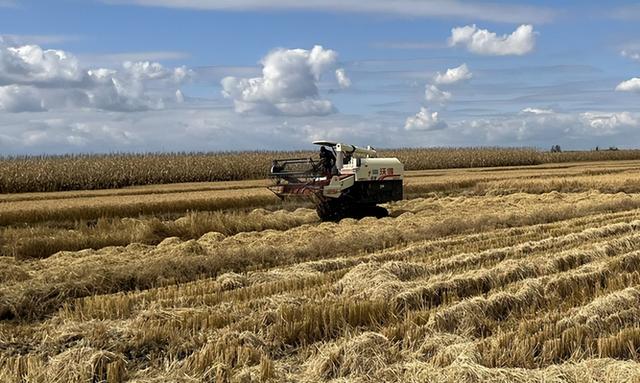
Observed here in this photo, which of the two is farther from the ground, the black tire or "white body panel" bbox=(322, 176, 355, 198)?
"white body panel" bbox=(322, 176, 355, 198)

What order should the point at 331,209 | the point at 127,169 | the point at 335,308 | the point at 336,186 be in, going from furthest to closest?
the point at 127,169 → the point at 331,209 → the point at 336,186 → the point at 335,308

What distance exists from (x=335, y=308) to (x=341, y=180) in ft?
38.1

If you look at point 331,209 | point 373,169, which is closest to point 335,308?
point 331,209

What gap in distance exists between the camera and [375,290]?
339 inches

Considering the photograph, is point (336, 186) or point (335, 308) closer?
point (335, 308)

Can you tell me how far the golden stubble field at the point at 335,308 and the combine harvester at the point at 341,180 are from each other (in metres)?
2.96

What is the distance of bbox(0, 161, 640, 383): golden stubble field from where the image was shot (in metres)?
5.91

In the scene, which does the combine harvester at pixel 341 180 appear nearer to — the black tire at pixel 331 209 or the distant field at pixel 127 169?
the black tire at pixel 331 209

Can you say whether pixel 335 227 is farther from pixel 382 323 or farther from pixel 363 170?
pixel 382 323

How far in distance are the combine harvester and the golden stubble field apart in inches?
116

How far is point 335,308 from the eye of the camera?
7492mm

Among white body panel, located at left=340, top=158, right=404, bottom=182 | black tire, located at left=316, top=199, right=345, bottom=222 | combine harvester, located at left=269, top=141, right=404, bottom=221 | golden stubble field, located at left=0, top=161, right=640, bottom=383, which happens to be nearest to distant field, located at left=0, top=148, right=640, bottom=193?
combine harvester, located at left=269, top=141, right=404, bottom=221

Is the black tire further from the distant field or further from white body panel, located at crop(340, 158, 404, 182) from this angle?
the distant field

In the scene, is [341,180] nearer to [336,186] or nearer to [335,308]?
[336,186]
